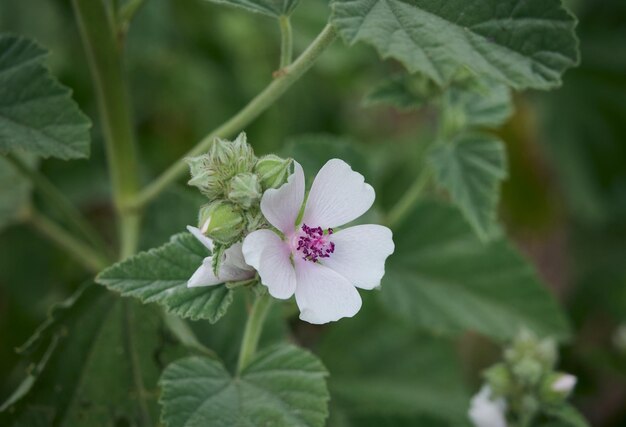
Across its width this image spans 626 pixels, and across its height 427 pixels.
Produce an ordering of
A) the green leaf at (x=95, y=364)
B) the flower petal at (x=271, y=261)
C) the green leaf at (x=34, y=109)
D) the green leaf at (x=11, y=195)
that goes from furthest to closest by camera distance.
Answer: the green leaf at (x=11, y=195)
the green leaf at (x=95, y=364)
the green leaf at (x=34, y=109)
the flower petal at (x=271, y=261)

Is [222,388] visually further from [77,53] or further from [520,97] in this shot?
[520,97]

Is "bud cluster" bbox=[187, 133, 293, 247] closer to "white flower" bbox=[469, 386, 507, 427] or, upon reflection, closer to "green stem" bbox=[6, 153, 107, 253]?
"green stem" bbox=[6, 153, 107, 253]

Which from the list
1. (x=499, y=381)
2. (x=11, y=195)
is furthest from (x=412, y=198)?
(x=11, y=195)

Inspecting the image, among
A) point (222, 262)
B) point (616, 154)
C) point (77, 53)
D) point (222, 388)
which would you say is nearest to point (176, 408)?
point (222, 388)

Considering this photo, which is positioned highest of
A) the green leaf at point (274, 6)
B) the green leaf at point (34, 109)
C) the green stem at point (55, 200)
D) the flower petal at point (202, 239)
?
the green leaf at point (274, 6)

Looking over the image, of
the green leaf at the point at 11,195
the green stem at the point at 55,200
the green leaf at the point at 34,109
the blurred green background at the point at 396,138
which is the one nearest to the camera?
the green leaf at the point at 34,109

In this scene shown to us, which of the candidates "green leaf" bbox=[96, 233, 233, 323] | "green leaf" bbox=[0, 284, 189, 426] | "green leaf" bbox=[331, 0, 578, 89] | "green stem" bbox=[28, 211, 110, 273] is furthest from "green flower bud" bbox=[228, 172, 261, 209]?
"green stem" bbox=[28, 211, 110, 273]

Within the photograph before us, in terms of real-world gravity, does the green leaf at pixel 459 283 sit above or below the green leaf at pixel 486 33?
below

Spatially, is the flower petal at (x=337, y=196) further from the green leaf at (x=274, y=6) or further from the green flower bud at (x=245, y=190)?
the green leaf at (x=274, y=6)

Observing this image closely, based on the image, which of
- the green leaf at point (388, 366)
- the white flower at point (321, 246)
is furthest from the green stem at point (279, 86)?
the green leaf at point (388, 366)
